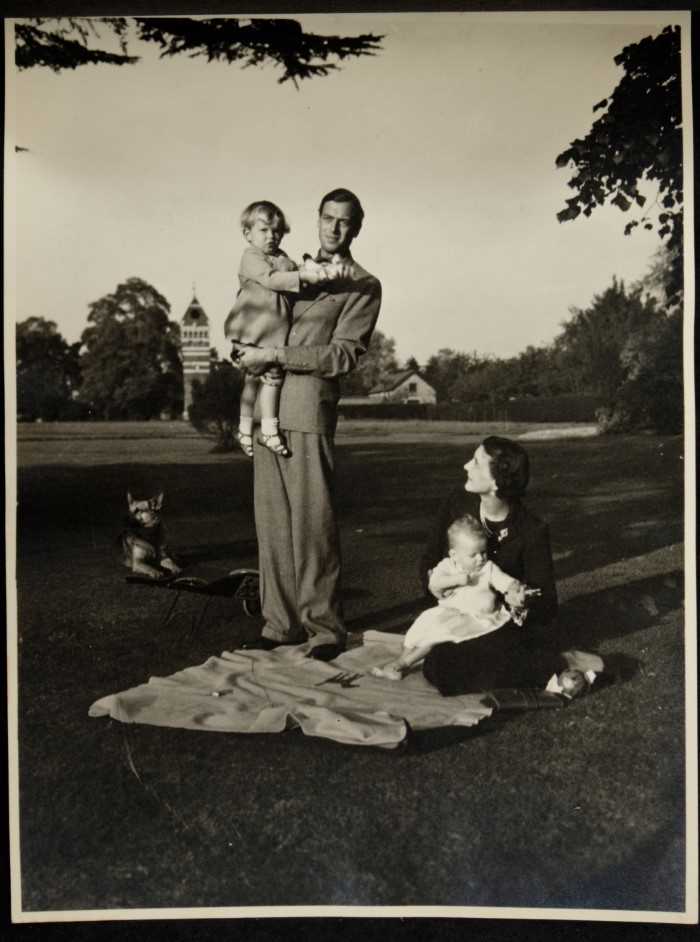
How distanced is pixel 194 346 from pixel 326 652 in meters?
1.51

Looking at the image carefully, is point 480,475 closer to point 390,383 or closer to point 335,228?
point 390,383

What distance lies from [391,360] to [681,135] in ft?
5.30

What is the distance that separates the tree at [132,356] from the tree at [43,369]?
83 mm

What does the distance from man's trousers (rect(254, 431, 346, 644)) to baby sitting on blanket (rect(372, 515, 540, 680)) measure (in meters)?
0.35

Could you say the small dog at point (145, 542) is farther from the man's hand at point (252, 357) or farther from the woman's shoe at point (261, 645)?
the man's hand at point (252, 357)

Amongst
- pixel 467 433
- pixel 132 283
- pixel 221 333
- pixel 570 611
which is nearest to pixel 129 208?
pixel 132 283

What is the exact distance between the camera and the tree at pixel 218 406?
4.30 meters

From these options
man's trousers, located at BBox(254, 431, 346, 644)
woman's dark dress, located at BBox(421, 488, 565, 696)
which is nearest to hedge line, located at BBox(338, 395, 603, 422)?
man's trousers, located at BBox(254, 431, 346, 644)

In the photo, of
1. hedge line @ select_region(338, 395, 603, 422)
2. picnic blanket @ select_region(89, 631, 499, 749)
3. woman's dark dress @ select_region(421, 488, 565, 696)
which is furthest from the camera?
hedge line @ select_region(338, 395, 603, 422)

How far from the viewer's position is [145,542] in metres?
4.33

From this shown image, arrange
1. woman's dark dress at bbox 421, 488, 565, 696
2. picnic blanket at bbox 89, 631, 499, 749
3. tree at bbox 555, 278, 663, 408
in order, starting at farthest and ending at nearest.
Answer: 1. tree at bbox 555, 278, 663, 408
2. woman's dark dress at bbox 421, 488, 565, 696
3. picnic blanket at bbox 89, 631, 499, 749

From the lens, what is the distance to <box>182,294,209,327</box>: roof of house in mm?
4246

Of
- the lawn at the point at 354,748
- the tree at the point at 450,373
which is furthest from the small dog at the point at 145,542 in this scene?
the tree at the point at 450,373

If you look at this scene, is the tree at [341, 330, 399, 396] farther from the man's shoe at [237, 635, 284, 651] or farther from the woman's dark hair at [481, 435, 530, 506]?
the man's shoe at [237, 635, 284, 651]
